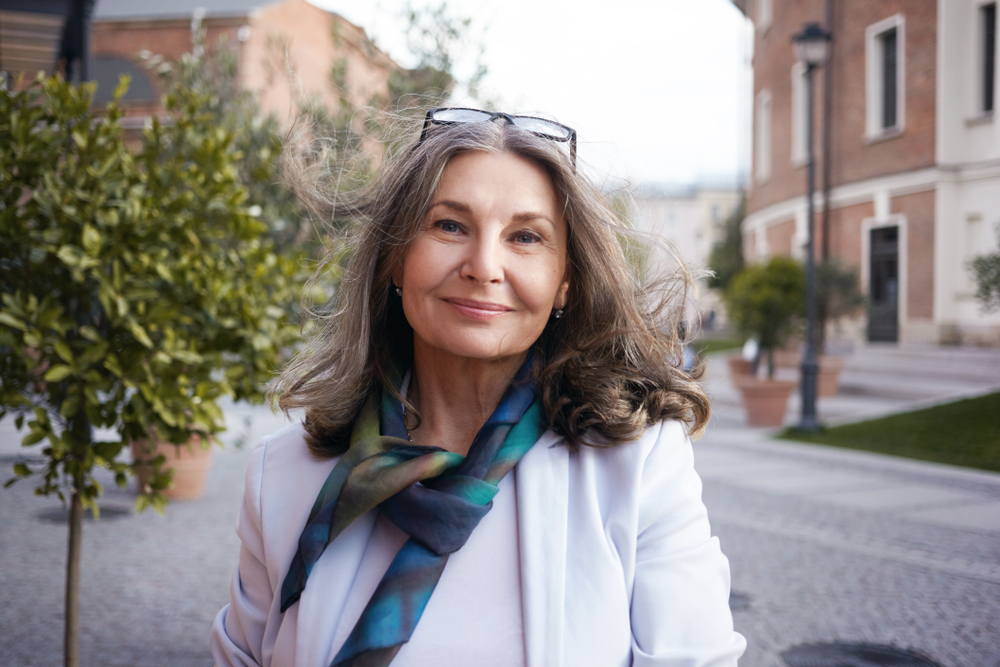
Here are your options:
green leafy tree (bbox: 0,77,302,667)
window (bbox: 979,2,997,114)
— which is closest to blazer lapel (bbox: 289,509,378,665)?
green leafy tree (bbox: 0,77,302,667)

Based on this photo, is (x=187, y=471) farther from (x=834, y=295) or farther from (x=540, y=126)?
(x=834, y=295)

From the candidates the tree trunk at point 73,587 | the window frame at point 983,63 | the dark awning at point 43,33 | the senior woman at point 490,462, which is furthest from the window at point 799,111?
the senior woman at point 490,462

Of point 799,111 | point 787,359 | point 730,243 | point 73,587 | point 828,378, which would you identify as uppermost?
point 799,111

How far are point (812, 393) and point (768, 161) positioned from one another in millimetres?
11607

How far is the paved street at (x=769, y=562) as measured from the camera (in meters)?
4.02

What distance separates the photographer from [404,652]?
4.70 feet

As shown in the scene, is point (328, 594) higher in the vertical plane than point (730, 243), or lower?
lower

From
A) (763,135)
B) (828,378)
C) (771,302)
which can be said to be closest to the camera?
(771,302)

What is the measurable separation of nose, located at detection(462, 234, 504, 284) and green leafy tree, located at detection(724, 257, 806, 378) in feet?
39.5

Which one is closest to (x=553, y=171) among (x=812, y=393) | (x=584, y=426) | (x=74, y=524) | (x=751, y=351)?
(x=584, y=426)

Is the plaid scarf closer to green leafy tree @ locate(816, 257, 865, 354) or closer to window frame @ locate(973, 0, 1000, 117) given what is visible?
window frame @ locate(973, 0, 1000, 117)

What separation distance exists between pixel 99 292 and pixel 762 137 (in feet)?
66.5

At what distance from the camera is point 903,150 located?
11.1 meters

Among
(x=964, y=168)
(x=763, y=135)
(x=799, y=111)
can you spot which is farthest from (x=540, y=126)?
(x=763, y=135)
